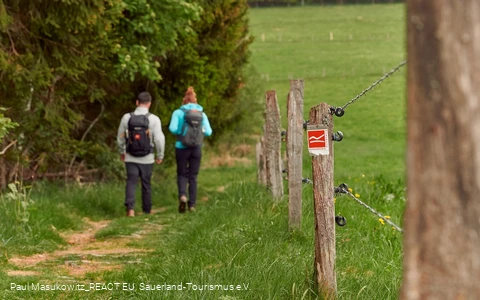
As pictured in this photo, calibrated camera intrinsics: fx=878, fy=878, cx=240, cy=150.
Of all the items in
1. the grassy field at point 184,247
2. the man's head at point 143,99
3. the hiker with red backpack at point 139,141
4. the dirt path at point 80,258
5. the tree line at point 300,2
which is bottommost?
the dirt path at point 80,258

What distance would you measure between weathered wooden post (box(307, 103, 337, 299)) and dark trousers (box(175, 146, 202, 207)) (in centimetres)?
681

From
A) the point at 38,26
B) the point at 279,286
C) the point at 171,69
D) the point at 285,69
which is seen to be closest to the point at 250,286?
the point at 279,286

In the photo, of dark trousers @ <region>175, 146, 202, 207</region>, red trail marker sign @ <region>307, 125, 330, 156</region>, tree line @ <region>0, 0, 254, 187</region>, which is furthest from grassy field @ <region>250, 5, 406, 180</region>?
red trail marker sign @ <region>307, 125, 330, 156</region>

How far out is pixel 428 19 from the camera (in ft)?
7.22

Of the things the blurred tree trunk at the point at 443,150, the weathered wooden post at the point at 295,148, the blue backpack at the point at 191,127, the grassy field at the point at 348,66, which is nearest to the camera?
the blurred tree trunk at the point at 443,150

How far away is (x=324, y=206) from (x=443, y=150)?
3185 millimetres

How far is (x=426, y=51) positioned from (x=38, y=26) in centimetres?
1035

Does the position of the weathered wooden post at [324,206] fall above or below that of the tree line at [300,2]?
below

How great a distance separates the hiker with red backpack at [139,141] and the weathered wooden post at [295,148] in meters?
3.90

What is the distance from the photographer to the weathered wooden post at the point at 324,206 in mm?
5230

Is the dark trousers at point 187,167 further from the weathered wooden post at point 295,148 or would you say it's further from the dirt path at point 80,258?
the weathered wooden post at point 295,148

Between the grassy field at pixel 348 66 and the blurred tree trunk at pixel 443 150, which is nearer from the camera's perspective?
the blurred tree trunk at pixel 443 150

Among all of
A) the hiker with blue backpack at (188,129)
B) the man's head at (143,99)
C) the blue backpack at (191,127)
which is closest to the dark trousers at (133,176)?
the hiker with blue backpack at (188,129)

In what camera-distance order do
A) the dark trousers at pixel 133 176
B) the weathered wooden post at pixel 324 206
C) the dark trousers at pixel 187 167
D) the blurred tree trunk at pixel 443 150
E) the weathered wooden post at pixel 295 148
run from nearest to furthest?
the blurred tree trunk at pixel 443 150 < the weathered wooden post at pixel 324 206 < the weathered wooden post at pixel 295 148 < the dark trousers at pixel 133 176 < the dark trousers at pixel 187 167
